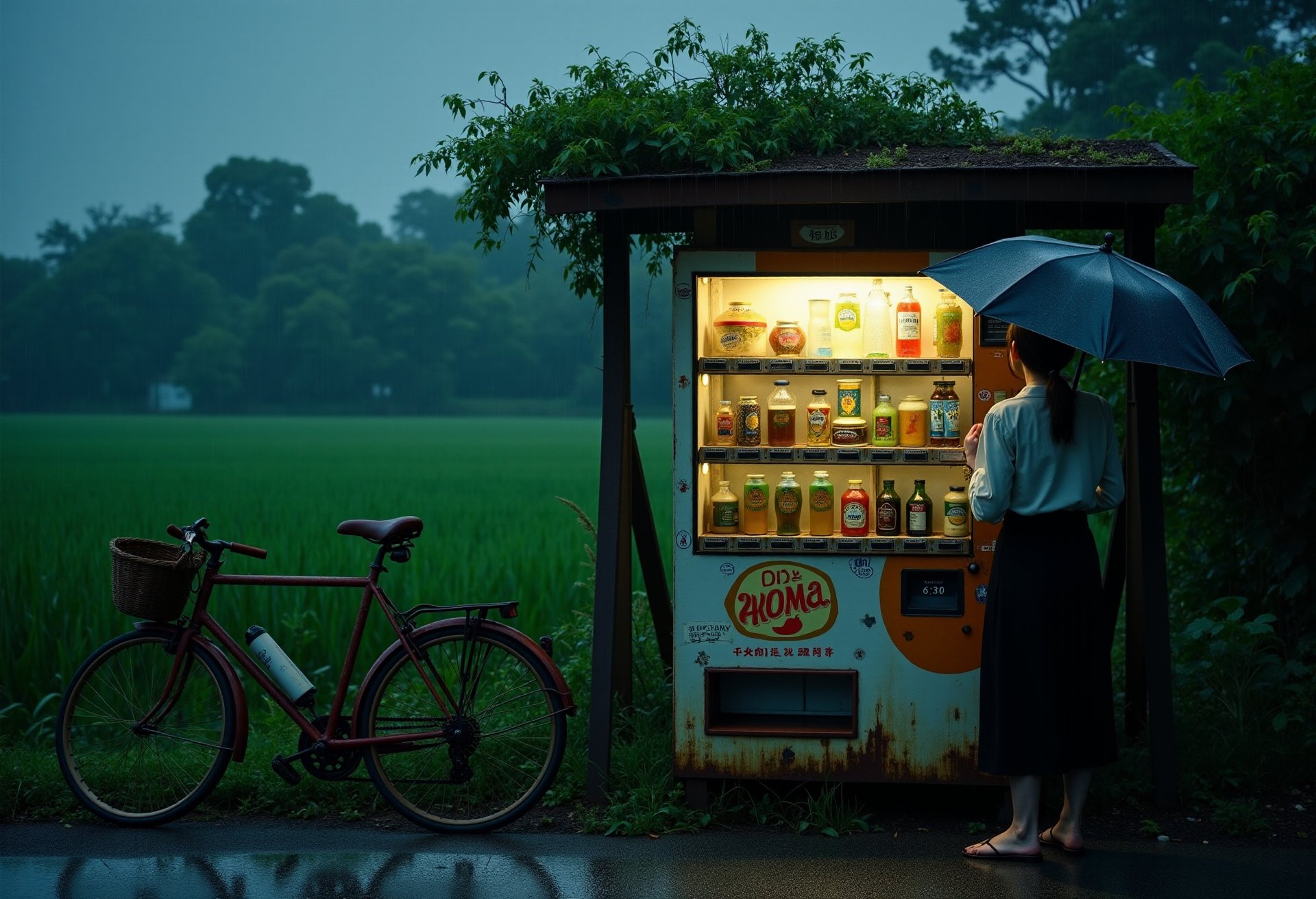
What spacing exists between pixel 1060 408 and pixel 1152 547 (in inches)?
45.8

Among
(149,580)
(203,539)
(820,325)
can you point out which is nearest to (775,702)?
(820,325)

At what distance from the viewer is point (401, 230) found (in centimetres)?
6762

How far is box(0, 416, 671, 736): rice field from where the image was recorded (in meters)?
7.35

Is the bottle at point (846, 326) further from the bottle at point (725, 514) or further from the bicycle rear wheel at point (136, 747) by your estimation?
the bicycle rear wheel at point (136, 747)

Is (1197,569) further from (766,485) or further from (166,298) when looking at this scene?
(166,298)

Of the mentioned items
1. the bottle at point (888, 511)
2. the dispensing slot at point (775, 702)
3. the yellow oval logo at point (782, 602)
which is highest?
the bottle at point (888, 511)

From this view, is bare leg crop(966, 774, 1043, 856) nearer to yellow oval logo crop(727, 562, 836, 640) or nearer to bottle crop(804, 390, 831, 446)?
yellow oval logo crop(727, 562, 836, 640)

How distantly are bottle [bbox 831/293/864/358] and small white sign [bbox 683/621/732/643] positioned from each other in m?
1.34

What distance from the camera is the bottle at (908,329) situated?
4.68 m

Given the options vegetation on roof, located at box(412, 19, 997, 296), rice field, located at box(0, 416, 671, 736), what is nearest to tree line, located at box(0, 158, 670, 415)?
rice field, located at box(0, 416, 671, 736)

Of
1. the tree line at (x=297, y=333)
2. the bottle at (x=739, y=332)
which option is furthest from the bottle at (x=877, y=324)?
the tree line at (x=297, y=333)

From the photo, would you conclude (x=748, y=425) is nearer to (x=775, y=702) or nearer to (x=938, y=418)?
(x=938, y=418)

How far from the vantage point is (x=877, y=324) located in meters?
4.85

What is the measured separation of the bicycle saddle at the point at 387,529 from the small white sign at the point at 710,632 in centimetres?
119
